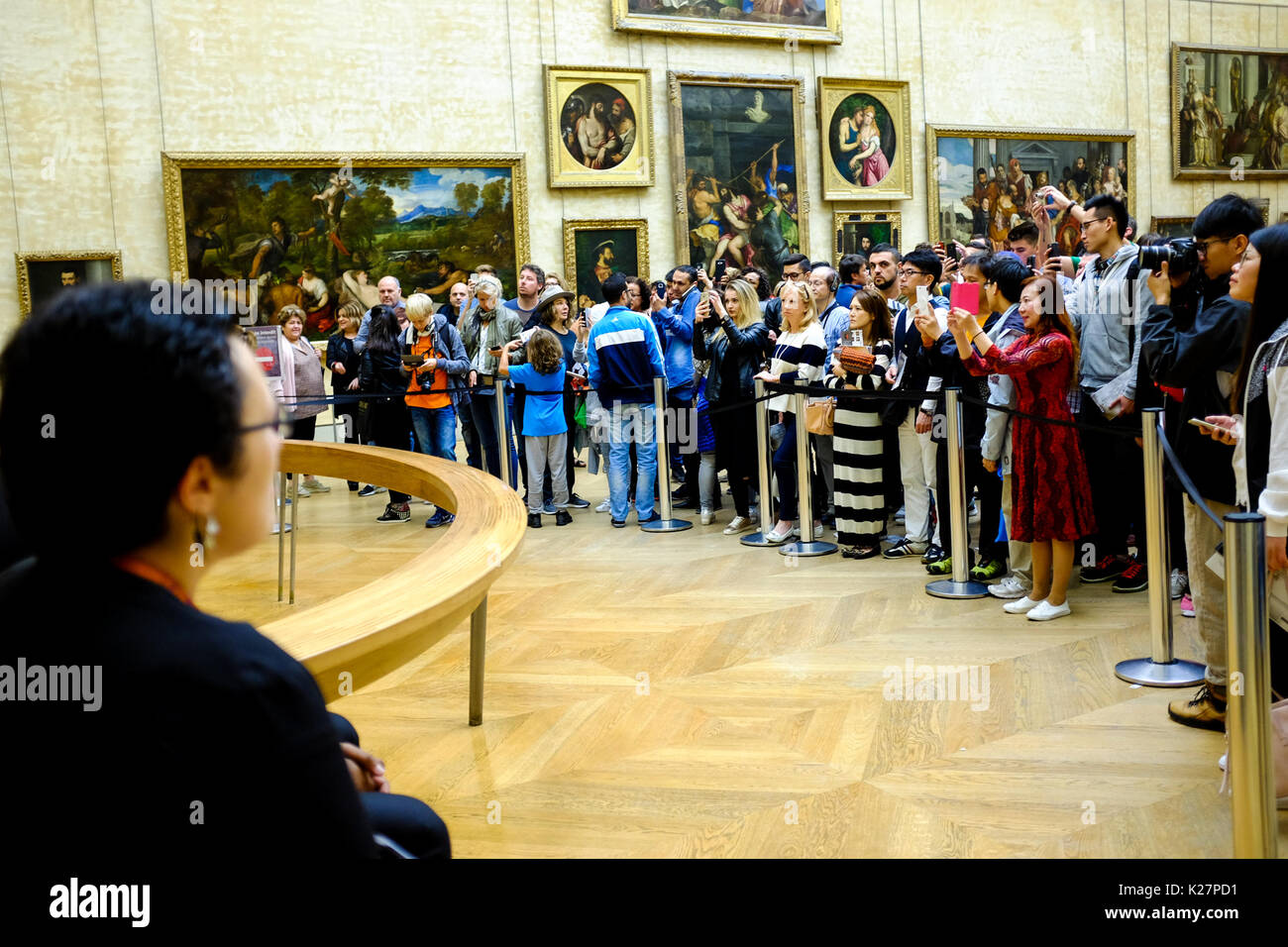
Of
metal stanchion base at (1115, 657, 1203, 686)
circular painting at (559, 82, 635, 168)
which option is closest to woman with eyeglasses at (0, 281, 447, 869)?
metal stanchion base at (1115, 657, 1203, 686)

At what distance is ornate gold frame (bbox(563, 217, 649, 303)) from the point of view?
1490 cm

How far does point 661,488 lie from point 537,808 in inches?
216

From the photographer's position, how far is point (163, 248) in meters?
13.2

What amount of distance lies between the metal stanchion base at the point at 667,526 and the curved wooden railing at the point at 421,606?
4450mm

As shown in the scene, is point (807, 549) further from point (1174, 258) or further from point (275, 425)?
point (275, 425)

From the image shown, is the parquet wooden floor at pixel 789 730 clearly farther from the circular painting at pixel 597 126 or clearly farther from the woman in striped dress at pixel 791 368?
the circular painting at pixel 597 126

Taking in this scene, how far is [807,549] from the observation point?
26.2ft

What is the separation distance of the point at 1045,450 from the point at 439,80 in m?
10.7

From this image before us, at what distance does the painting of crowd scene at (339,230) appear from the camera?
1334cm

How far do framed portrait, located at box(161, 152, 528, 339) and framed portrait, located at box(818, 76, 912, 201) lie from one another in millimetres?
4536

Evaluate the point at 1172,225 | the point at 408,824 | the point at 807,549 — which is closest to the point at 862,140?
the point at 1172,225

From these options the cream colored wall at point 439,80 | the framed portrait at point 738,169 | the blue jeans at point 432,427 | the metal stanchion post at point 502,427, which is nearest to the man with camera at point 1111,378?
the metal stanchion post at point 502,427

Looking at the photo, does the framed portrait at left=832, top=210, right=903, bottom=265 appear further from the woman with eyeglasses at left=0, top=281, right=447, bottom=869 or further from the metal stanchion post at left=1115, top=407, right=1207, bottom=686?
the woman with eyeglasses at left=0, top=281, right=447, bottom=869
